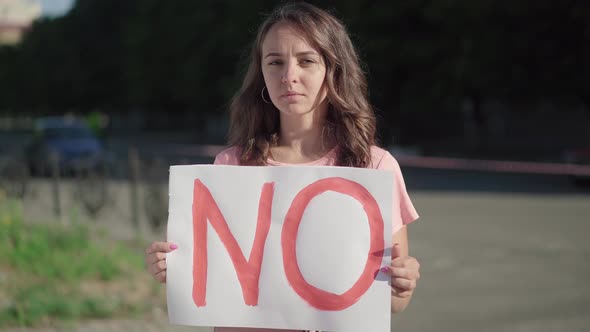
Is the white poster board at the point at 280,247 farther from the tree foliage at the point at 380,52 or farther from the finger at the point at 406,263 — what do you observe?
the tree foliage at the point at 380,52

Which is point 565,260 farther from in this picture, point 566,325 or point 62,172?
point 62,172

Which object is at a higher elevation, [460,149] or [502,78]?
[502,78]

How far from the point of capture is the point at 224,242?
91.5 inches

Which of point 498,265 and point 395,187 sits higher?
point 395,187

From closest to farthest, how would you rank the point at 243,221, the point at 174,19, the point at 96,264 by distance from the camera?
the point at 243,221 < the point at 96,264 < the point at 174,19

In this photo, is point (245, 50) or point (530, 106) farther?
point (530, 106)

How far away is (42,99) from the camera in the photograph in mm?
69000

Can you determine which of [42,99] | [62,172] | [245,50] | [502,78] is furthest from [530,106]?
[42,99]

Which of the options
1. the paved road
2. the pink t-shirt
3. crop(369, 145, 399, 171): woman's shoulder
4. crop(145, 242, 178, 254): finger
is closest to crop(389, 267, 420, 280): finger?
the pink t-shirt

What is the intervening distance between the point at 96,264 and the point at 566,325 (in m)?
3.64

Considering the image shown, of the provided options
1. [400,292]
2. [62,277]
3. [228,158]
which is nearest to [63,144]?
[62,277]

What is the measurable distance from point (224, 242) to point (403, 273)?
531 mm

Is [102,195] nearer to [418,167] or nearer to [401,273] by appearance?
[401,273]

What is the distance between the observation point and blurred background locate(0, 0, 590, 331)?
600cm
